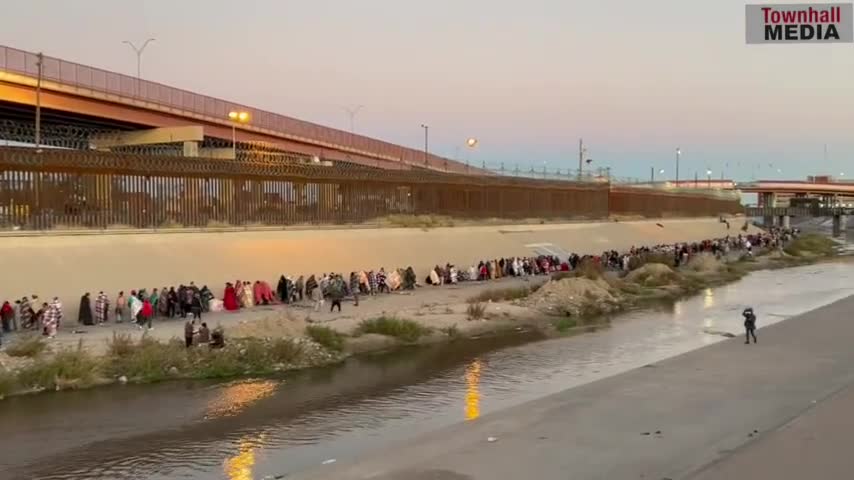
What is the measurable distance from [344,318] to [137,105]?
88.2ft

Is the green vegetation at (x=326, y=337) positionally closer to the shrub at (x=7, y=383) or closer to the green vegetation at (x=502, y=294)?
the shrub at (x=7, y=383)

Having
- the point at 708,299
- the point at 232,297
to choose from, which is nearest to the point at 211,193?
the point at 232,297

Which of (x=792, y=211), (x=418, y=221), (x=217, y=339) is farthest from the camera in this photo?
(x=792, y=211)

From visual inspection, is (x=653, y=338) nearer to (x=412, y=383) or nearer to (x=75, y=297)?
(x=412, y=383)

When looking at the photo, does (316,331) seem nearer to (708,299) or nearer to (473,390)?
(473,390)

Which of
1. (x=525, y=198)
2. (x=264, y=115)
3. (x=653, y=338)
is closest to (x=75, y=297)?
(x=653, y=338)

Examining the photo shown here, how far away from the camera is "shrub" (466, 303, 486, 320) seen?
1152 inches

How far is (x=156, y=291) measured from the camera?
88.4 ft

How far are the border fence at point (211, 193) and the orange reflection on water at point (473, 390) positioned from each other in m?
15.9

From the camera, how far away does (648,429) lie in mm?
13547

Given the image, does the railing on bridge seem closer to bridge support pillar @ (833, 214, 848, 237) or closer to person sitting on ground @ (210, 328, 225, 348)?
bridge support pillar @ (833, 214, 848, 237)

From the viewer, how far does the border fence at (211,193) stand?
28188mm

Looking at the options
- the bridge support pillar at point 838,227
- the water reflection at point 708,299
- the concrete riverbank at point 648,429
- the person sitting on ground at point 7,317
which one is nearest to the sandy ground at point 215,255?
the person sitting on ground at point 7,317

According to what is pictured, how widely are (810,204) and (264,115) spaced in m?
124
